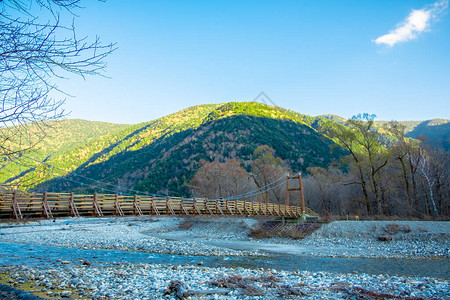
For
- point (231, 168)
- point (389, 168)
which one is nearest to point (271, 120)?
point (231, 168)

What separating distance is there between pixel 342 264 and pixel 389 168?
2164cm

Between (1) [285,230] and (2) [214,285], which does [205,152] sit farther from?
(2) [214,285]

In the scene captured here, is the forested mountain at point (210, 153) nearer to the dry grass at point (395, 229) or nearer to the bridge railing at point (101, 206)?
the bridge railing at point (101, 206)

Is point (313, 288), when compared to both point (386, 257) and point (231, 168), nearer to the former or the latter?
point (386, 257)

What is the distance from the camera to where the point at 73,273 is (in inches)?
297

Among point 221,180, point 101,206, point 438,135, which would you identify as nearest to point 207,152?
point 221,180

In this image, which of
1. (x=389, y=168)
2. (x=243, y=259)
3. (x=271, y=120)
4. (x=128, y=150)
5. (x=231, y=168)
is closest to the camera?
(x=243, y=259)

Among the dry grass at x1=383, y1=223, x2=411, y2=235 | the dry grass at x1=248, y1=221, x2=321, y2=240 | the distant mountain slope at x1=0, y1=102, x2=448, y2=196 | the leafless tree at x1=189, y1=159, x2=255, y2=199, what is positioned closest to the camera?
the dry grass at x1=383, y1=223, x2=411, y2=235

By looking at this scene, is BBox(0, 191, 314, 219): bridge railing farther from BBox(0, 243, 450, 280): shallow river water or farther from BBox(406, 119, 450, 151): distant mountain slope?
BBox(406, 119, 450, 151): distant mountain slope

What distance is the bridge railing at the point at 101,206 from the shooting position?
9570 mm

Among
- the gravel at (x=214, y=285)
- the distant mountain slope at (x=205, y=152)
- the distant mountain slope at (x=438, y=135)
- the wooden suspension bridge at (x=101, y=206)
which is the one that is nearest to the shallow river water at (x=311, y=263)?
the wooden suspension bridge at (x=101, y=206)

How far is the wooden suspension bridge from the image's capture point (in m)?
9.58

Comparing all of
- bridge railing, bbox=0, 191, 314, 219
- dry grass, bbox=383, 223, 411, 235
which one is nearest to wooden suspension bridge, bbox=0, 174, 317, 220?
bridge railing, bbox=0, 191, 314, 219

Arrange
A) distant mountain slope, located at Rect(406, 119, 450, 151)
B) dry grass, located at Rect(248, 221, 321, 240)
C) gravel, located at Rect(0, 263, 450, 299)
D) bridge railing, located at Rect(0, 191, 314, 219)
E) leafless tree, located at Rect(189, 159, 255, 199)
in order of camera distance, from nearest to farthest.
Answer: gravel, located at Rect(0, 263, 450, 299) < bridge railing, located at Rect(0, 191, 314, 219) < dry grass, located at Rect(248, 221, 321, 240) < distant mountain slope, located at Rect(406, 119, 450, 151) < leafless tree, located at Rect(189, 159, 255, 199)
